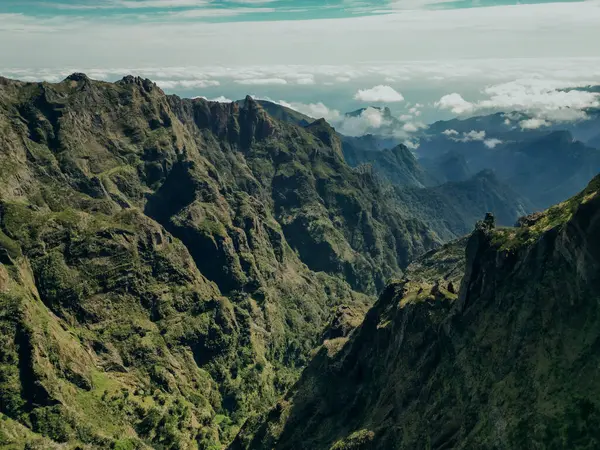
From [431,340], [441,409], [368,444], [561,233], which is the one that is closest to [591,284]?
[561,233]

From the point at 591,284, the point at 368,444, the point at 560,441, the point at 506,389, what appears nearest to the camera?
the point at 560,441

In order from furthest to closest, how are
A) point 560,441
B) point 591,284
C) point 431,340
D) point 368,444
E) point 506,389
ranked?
point 431,340
point 368,444
point 506,389
point 591,284
point 560,441

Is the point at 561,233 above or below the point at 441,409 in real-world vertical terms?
above

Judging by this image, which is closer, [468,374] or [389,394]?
[468,374]

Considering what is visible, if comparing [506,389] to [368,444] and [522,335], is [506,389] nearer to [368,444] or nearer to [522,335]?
[522,335]

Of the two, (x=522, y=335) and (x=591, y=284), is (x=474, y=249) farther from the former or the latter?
(x=591, y=284)

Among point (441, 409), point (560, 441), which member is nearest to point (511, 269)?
point (441, 409)

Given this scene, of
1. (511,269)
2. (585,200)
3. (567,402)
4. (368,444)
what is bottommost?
(368,444)
